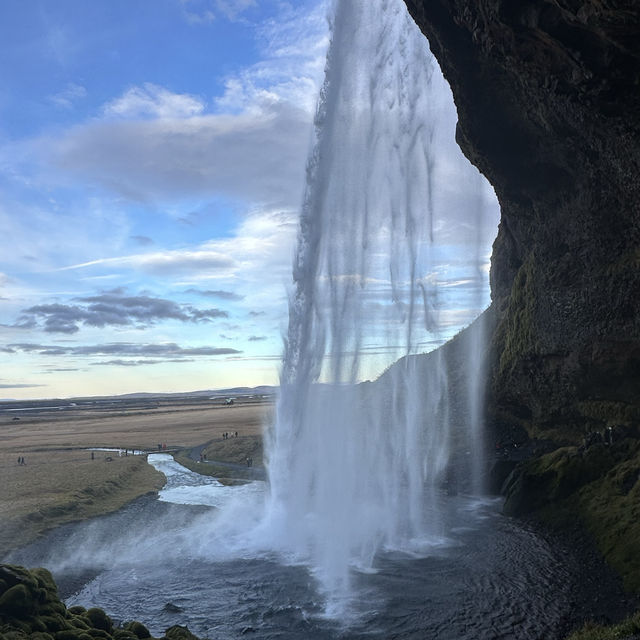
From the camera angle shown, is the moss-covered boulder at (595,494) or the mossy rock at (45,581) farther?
the moss-covered boulder at (595,494)

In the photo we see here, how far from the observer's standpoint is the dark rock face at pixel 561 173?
68.0 ft

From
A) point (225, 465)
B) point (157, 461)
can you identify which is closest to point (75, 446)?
point (157, 461)

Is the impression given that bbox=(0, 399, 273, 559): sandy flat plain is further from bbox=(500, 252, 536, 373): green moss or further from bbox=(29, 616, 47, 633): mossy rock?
bbox=(500, 252, 536, 373): green moss

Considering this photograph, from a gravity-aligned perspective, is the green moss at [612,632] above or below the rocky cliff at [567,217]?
below

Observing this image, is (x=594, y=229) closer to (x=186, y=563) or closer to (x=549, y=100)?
(x=549, y=100)

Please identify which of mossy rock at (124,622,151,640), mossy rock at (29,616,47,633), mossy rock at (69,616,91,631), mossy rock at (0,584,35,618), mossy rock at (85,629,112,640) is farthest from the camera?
mossy rock at (124,622,151,640)

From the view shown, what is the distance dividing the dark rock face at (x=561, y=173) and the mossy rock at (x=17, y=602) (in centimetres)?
2622

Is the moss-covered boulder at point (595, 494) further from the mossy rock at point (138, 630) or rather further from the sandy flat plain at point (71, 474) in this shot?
the sandy flat plain at point (71, 474)

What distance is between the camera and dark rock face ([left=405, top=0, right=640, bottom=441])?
20719mm

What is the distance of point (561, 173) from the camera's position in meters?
32.7

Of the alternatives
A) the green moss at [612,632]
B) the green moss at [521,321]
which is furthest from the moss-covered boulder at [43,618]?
the green moss at [521,321]

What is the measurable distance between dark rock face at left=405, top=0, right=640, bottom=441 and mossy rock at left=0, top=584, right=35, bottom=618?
2622 cm

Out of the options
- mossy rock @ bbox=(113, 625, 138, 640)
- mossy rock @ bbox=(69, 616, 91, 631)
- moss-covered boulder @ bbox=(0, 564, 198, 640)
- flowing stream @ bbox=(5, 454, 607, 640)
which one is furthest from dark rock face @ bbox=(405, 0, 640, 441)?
mossy rock @ bbox=(69, 616, 91, 631)

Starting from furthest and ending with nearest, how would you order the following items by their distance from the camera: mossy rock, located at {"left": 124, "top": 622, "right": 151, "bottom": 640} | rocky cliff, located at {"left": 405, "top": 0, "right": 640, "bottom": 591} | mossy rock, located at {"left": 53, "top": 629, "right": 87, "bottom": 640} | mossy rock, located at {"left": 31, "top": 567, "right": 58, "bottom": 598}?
rocky cliff, located at {"left": 405, "top": 0, "right": 640, "bottom": 591} → mossy rock, located at {"left": 31, "top": 567, "right": 58, "bottom": 598} → mossy rock, located at {"left": 124, "top": 622, "right": 151, "bottom": 640} → mossy rock, located at {"left": 53, "top": 629, "right": 87, "bottom": 640}
